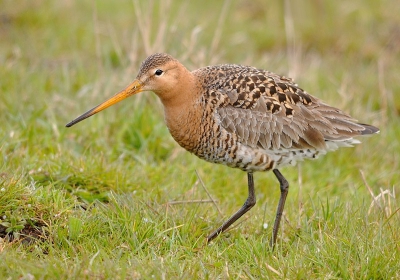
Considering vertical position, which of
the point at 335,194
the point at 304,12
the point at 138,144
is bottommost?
the point at 335,194

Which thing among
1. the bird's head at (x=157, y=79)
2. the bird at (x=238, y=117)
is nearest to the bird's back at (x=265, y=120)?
the bird at (x=238, y=117)

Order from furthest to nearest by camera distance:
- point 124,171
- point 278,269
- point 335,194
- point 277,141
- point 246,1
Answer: point 246,1 < point 335,194 < point 124,171 < point 277,141 < point 278,269

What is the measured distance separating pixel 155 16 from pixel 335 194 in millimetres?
5155

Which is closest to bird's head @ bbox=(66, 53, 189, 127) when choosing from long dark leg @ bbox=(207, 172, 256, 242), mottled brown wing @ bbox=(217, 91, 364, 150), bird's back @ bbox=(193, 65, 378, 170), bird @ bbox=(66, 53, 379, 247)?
bird @ bbox=(66, 53, 379, 247)

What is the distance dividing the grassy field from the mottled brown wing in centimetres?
44

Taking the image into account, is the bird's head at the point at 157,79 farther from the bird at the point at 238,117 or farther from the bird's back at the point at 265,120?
the bird's back at the point at 265,120

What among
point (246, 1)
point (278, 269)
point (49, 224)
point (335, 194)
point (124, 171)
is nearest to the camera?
point (278, 269)

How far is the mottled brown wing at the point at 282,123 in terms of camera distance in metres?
5.32

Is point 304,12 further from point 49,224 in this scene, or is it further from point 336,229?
point 49,224

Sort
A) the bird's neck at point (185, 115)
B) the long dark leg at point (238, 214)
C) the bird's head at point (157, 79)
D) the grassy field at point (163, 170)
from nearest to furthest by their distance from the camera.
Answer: the grassy field at point (163, 170) < the long dark leg at point (238, 214) < the bird's neck at point (185, 115) < the bird's head at point (157, 79)

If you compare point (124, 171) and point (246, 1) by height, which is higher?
point (246, 1)

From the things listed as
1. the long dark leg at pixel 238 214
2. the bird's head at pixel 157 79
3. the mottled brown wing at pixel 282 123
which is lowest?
the long dark leg at pixel 238 214

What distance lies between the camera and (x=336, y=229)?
494cm

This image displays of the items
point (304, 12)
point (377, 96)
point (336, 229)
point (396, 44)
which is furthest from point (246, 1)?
point (336, 229)
